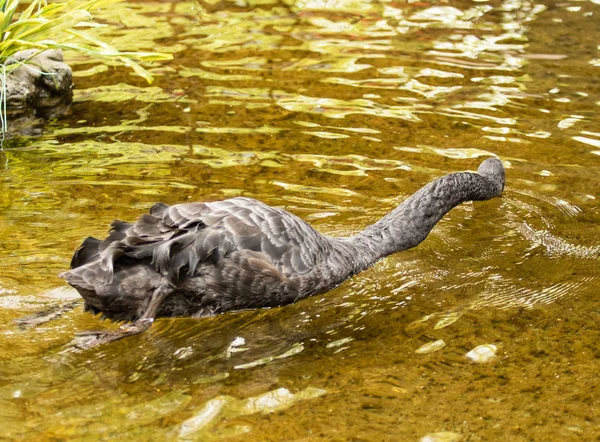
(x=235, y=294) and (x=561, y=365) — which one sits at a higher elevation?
(x=235, y=294)

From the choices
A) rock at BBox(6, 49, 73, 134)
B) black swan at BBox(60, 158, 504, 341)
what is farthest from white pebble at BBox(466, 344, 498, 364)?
rock at BBox(6, 49, 73, 134)

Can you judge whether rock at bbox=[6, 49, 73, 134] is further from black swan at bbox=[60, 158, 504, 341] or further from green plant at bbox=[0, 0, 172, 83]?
black swan at bbox=[60, 158, 504, 341]

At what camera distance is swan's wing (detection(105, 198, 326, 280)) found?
3830 mm

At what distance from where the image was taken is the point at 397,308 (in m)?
4.34

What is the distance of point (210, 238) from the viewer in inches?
155

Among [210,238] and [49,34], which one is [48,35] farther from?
[210,238]

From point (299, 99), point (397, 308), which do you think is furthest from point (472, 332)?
point (299, 99)

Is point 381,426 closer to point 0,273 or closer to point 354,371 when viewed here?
point 354,371

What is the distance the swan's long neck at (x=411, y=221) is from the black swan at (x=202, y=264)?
0.64ft

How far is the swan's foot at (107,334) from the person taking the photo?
3.76m

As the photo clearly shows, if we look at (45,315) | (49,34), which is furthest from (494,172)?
(49,34)

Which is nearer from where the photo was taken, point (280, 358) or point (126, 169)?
point (280, 358)

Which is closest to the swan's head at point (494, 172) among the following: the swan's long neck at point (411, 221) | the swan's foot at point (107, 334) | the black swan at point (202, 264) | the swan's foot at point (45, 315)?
the swan's long neck at point (411, 221)

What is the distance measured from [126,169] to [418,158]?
80.5 inches
